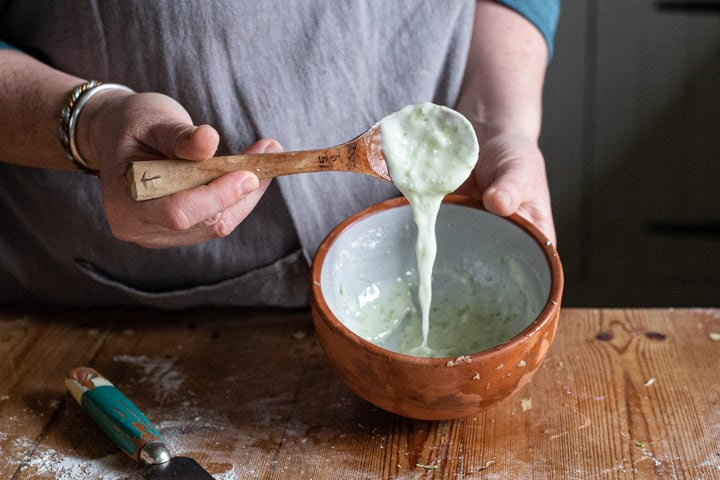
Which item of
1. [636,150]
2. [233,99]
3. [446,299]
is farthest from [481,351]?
[636,150]

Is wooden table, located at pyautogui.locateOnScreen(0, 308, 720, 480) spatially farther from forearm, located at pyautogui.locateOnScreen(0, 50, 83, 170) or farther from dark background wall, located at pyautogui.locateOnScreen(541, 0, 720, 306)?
dark background wall, located at pyautogui.locateOnScreen(541, 0, 720, 306)

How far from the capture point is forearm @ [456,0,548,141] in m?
1.04

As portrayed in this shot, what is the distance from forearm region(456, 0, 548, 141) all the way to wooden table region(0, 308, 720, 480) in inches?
10.5

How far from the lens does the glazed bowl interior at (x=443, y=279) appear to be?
887mm

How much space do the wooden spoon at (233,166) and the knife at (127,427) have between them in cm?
23

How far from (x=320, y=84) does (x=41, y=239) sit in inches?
16.4

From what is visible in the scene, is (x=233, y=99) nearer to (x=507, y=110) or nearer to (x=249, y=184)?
(x=249, y=184)

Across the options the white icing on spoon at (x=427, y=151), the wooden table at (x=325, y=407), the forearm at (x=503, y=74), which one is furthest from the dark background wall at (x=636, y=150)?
the white icing on spoon at (x=427, y=151)

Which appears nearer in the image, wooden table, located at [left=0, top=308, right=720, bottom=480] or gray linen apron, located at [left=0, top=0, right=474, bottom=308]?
wooden table, located at [left=0, top=308, right=720, bottom=480]

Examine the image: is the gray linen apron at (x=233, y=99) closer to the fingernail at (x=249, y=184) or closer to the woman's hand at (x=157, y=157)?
the woman's hand at (x=157, y=157)

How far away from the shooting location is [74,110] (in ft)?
2.88

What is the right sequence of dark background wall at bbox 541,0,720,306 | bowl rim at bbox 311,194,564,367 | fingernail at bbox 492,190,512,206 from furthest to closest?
dark background wall at bbox 541,0,720,306
fingernail at bbox 492,190,512,206
bowl rim at bbox 311,194,564,367

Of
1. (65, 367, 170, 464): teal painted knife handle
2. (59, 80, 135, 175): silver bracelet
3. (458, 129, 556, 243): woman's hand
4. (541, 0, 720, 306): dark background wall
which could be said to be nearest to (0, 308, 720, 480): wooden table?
(65, 367, 170, 464): teal painted knife handle

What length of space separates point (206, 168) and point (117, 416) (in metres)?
0.27
